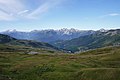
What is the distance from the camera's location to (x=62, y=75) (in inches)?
3201

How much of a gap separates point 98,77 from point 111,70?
6.09m

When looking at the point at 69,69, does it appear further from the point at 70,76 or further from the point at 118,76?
the point at 118,76

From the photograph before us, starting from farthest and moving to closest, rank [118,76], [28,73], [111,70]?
[28,73] < [111,70] < [118,76]

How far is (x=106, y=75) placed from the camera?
76.1 metres

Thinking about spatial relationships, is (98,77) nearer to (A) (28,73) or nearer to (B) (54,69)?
(B) (54,69)

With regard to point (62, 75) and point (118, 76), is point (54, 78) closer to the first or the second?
point (62, 75)

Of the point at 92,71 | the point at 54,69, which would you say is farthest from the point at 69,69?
the point at 92,71

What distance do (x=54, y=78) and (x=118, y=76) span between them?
21820 millimetres

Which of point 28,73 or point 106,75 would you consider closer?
point 106,75

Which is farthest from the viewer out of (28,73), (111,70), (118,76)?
(28,73)

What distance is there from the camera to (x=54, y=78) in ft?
260

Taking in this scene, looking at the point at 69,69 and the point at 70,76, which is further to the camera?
the point at 69,69

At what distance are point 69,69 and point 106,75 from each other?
18930 millimetres

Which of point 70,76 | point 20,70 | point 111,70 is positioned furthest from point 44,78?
point 111,70
